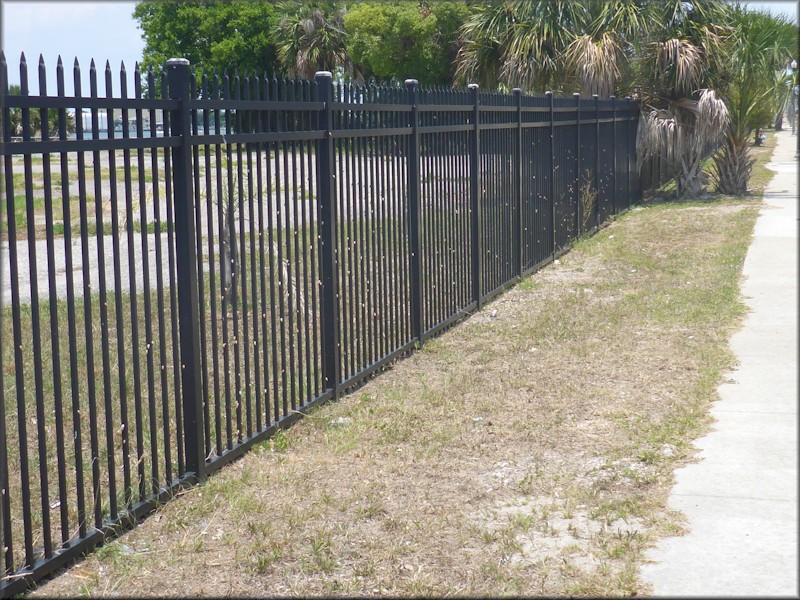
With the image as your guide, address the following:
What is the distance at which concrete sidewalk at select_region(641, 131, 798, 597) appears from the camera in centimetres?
398

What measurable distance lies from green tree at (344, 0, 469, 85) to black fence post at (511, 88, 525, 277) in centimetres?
2921

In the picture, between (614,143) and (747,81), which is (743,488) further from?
(747,81)

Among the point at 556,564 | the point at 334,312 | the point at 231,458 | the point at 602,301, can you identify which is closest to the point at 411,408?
the point at 334,312

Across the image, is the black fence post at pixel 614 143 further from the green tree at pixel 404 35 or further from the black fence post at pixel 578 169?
the green tree at pixel 404 35

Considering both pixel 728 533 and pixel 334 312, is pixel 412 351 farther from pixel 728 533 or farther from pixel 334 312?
pixel 728 533

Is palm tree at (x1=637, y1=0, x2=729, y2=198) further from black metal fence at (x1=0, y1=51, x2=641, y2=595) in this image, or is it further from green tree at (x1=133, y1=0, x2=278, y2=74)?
green tree at (x1=133, y1=0, x2=278, y2=74)

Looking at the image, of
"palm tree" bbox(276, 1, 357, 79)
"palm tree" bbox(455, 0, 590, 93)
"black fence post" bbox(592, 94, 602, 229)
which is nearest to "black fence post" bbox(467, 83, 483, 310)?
"black fence post" bbox(592, 94, 602, 229)

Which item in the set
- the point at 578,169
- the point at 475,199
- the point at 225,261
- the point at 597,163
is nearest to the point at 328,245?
the point at 225,261

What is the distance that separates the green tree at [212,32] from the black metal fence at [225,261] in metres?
45.1

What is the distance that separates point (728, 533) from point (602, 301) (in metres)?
6.18

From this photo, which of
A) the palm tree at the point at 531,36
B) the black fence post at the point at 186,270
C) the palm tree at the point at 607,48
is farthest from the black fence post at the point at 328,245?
the palm tree at the point at 531,36

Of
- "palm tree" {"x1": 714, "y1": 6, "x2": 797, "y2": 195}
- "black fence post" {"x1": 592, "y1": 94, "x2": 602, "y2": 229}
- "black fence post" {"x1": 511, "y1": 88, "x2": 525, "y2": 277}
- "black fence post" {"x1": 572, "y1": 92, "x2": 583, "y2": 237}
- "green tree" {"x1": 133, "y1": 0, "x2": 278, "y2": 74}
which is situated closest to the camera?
"black fence post" {"x1": 511, "y1": 88, "x2": 525, "y2": 277}

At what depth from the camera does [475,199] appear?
970 cm

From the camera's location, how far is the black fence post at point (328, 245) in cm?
654
